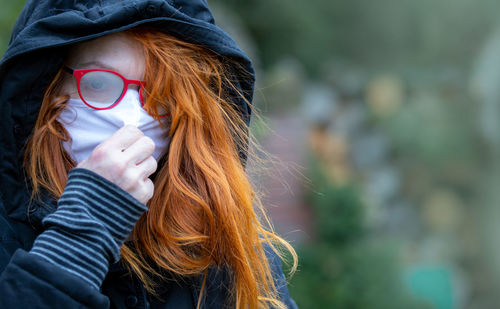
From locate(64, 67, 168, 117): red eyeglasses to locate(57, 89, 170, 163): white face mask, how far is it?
0.6 inches

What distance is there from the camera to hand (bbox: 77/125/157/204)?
129cm

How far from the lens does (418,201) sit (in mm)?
9656

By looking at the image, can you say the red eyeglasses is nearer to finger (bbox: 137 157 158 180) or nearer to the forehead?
the forehead

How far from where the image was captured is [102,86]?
1434 mm

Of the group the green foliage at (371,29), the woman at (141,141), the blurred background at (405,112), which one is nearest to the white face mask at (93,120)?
the woman at (141,141)

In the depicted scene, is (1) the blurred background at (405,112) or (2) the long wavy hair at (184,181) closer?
(2) the long wavy hair at (184,181)

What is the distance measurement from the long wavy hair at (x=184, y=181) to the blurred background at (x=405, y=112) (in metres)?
4.73

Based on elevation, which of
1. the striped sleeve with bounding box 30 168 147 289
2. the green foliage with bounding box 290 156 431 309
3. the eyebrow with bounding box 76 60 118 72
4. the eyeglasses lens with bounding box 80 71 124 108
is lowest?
the green foliage with bounding box 290 156 431 309

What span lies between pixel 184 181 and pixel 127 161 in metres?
0.21

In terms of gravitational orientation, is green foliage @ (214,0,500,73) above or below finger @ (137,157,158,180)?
above

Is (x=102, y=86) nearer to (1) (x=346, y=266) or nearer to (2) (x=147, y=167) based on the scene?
(2) (x=147, y=167)

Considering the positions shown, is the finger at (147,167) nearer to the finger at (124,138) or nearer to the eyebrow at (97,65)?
the finger at (124,138)

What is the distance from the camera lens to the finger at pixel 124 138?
1.34 metres

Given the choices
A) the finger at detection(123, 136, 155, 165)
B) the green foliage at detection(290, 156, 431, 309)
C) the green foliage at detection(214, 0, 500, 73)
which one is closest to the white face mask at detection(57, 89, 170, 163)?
the finger at detection(123, 136, 155, 165)
